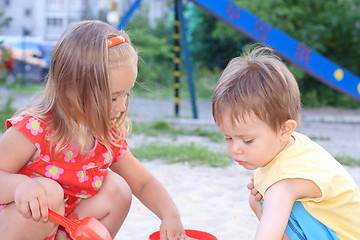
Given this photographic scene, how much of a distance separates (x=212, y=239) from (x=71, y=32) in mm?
667

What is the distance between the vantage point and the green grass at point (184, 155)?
2.79 m

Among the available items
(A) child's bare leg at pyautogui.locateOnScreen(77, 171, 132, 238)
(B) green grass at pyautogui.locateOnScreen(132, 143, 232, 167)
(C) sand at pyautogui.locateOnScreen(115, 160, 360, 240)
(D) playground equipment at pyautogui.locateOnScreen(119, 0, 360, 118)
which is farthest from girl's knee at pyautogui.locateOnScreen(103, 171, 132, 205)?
(D) playground equipment at pyautogui.locateOnScreen(119, 0, 360, 118)

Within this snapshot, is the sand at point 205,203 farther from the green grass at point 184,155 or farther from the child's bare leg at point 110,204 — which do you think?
the child's bare leg at point 110,204

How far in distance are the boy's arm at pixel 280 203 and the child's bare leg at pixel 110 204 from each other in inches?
18.7

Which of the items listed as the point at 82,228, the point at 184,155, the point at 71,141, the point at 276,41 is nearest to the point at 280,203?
the point at 82,228

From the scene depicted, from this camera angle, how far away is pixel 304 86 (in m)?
6.87

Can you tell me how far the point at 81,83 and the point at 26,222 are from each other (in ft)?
1.22

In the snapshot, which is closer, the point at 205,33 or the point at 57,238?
the point at 57,238

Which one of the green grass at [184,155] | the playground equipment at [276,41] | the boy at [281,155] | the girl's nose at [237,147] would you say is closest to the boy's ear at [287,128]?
the boy at [281,155]

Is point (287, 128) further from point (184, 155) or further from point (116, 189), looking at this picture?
point (184, 155)

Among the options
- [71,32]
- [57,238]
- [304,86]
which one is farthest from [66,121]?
[304,86]

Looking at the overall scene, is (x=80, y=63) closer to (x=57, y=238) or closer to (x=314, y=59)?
(x=57, y=238)

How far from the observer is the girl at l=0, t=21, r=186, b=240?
47.4 inches

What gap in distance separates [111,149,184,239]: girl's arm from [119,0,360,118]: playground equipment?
2.97 m
